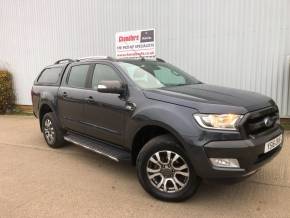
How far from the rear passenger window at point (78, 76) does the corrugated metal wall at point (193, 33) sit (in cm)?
341

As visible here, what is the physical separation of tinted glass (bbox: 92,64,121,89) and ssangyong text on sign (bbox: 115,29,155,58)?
3.85 m

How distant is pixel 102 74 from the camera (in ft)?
16.8

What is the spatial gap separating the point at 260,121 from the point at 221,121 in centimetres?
58

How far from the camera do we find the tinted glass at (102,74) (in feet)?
16.0

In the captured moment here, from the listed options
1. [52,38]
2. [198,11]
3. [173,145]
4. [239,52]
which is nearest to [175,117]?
[173,145]

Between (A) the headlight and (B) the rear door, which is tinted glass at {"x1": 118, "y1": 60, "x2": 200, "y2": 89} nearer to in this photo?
(B) the rear door

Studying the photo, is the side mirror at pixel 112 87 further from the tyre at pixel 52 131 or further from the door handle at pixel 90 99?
the tyre at pixel 52 131

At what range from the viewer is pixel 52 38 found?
11008 mm

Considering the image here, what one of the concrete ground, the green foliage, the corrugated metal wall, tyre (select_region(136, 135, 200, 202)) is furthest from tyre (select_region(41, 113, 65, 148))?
the green foliage

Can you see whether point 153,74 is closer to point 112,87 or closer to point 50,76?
point 112,87

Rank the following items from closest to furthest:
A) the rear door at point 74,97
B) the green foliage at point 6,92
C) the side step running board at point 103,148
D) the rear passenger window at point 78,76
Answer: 1. the side step running board at point 103,148
2. the rear door at point 74,97
3. the rear passenger window at point 78,76
4. the green foliage at point 6,92

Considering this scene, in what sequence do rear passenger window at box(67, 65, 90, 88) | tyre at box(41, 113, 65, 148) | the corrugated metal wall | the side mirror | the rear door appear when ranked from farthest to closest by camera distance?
1. the corrugated metal wall
2. tyre at box(41, 113, 65, 148)
3. rear passenger window at box(67, 65, 90, 88)
4. the rear door
5. the side mirror

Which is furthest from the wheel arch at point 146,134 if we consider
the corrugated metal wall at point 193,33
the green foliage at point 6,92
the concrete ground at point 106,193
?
the green foliage at point 6,92

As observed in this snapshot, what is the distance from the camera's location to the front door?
4.53m
